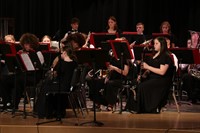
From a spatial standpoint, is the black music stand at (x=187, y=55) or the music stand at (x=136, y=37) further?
the music stand at (x=136, y=37)

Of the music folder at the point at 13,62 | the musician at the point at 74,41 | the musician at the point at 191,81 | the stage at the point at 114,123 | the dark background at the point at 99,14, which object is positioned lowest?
the stage at the point at 114,123

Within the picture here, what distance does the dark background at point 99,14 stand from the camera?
1138 cm

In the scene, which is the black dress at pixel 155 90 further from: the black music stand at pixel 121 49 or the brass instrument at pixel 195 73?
the brass instrument at pixel 195 73

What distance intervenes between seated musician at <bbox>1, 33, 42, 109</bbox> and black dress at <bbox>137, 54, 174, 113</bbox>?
1686 millimetres

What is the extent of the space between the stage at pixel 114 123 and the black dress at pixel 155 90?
212 mm

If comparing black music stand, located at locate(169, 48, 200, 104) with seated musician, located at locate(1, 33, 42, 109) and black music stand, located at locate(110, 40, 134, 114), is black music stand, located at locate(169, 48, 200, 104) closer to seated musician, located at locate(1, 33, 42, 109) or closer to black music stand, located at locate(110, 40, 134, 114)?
black music stand, located at locate(110, 40, 134, 114)

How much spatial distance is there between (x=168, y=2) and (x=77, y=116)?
16.0 feet

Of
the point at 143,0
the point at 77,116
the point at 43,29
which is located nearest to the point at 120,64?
the point at 77,116

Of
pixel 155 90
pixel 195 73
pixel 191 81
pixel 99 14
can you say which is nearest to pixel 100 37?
pixel 155 90

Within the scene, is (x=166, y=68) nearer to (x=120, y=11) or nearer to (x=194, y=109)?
(x=194, y=109)

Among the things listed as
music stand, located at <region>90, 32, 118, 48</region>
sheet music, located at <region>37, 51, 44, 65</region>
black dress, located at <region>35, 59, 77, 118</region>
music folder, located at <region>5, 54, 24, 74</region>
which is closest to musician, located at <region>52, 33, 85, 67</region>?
black dress, located at <region>35, 59, 77, 118</region>

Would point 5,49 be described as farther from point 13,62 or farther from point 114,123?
point 114,123

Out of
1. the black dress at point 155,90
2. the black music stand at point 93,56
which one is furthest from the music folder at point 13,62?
the black dress at point 155,90

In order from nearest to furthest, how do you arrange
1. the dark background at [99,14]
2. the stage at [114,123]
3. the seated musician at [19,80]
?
the stage at [114,123], the seated musician at [19,80], the dark background at [99,14]
